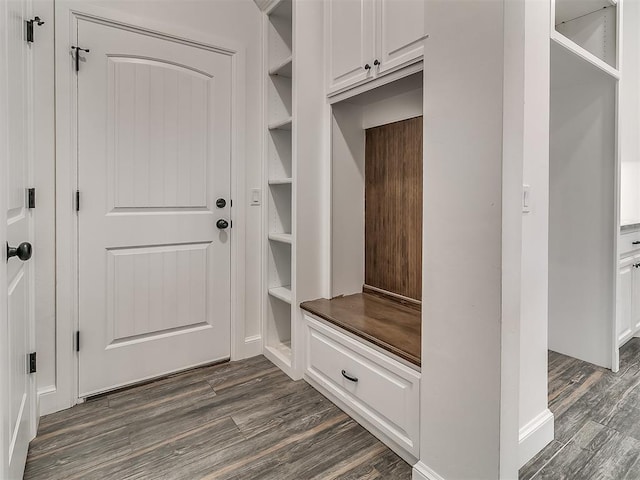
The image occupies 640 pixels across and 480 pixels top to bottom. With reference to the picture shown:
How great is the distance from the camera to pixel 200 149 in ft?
7.22

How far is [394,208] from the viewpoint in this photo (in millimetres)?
2152

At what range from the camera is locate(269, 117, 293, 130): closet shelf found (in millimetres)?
2229

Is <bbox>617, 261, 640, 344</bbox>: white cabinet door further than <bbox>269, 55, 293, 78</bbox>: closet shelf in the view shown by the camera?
Yes

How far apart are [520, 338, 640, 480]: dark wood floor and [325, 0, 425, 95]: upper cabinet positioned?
1765mm

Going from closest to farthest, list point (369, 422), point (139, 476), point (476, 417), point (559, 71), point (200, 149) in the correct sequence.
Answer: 1. point (476, 417)
2. point (139, 476)
3. point (369, 422)
4. point (559, 71)
5. point (200, 149)

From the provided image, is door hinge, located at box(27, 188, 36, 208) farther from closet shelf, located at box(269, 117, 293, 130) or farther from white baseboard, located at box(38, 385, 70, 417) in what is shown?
closet shelf, located at box(269, 117, 293, 130)

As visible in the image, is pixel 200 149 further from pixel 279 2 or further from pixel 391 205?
pixel 391 205

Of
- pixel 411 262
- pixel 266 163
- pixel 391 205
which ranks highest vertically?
pixel 266 163

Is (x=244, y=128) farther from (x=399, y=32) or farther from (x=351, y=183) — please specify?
(x=399, y=32)

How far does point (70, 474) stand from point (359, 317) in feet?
4.41

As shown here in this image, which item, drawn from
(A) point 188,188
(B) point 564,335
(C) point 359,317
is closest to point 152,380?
(A) point 188,188

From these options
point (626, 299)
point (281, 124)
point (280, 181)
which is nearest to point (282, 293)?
point (280, 181)

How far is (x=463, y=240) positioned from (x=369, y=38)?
1229 millimetres

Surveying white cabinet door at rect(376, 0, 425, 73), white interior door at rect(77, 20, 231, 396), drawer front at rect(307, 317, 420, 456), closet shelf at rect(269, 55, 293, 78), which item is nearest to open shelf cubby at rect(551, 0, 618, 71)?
white cabinet door at rect(376, 0, 425, 73)
